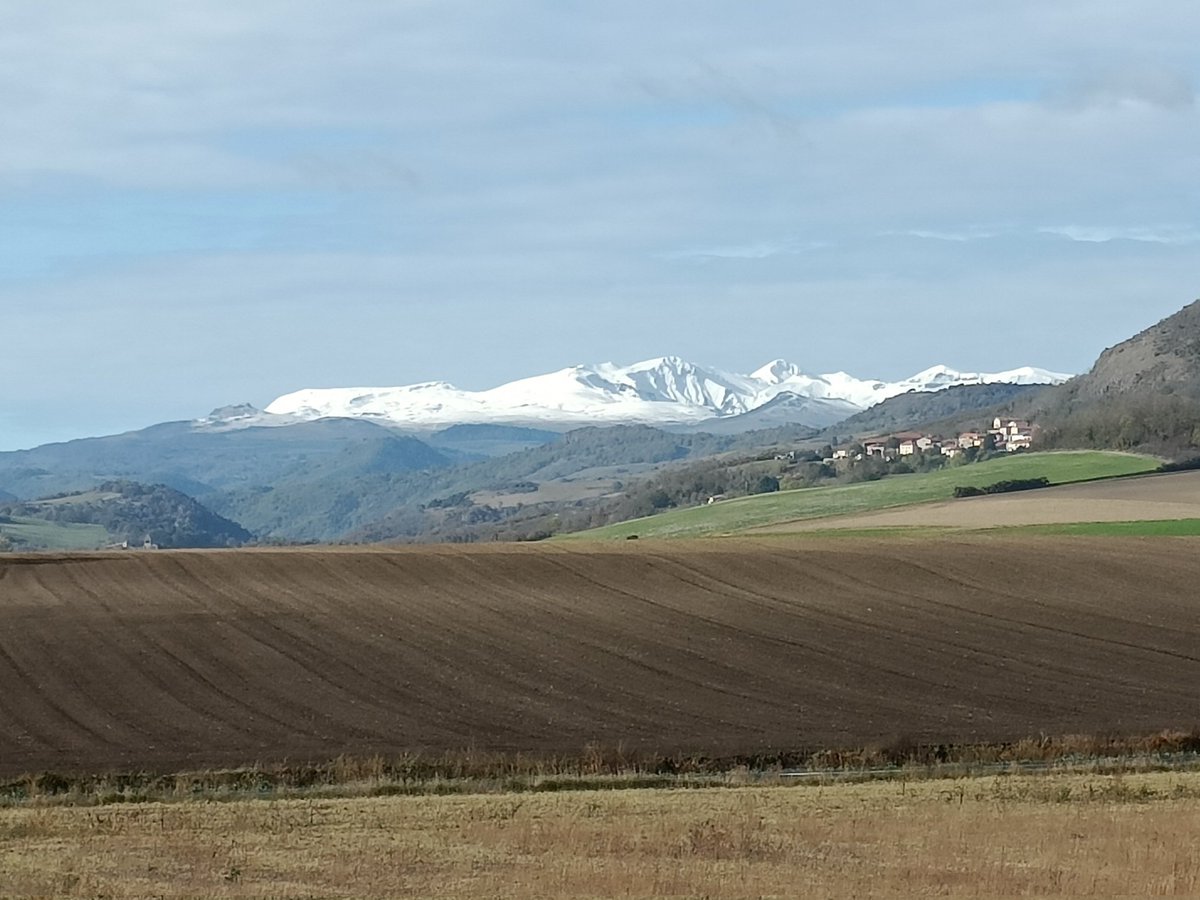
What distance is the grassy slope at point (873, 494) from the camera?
116562mm

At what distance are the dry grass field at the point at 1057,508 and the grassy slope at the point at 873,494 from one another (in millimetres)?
5809

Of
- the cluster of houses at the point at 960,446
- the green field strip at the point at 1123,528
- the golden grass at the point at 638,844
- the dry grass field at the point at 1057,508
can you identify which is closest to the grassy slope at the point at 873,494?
the dry grass field at the point at 1057,508

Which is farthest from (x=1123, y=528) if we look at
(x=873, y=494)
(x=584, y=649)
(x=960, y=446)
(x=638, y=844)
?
(x=960, y=446)

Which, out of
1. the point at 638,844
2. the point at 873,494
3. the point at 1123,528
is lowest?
the point at 1123,528

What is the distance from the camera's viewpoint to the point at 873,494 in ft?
404

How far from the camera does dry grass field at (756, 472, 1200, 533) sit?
9081 centimetres

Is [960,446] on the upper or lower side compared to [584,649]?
upper

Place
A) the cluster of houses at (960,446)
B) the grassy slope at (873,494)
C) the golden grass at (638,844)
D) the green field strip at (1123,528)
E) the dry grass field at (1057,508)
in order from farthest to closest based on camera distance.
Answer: the cluster of houses at (960,446)
the grassy slope at (873,494)
the dry grass field at (1057,508)
the green field strip at (1123,528)
the golden grass at (638,844)

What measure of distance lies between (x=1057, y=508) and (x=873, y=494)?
28.5m

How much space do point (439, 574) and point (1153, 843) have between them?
4452 centimetres

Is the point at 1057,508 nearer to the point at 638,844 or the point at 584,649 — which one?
the point at 584,649

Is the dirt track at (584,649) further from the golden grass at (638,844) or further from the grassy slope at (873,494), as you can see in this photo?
the grassy slope at (873,494)

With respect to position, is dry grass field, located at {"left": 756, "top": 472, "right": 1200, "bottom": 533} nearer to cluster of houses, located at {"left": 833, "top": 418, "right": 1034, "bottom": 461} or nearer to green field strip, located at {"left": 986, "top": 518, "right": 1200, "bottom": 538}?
green field strip, located at {"left": 986, "top": 518, "right": 1200, "bottom": 538}

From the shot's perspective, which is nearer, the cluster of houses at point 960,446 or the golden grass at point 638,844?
the golden grass at point 638,844
